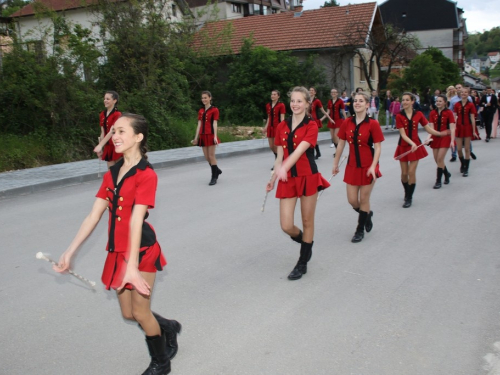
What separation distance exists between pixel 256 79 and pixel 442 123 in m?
18.7

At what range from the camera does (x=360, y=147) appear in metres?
6.80

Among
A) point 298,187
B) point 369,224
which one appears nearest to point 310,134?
point 298,187

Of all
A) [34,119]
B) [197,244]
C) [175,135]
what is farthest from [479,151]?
[34,119]

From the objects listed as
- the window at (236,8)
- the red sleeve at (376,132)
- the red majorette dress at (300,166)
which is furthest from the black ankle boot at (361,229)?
the window at (236,8)

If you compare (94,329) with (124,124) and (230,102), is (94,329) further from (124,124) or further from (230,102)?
(230,102)

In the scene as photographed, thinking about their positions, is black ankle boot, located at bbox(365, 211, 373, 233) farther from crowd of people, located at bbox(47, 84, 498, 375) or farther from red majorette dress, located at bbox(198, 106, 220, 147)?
red majorette dress, located at bbox(198, 106, 220, 147)

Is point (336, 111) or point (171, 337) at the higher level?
point (336, 111)

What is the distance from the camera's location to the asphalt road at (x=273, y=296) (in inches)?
152

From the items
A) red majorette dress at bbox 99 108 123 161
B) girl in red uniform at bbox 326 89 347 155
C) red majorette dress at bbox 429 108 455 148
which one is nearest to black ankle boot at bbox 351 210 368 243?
red majorette dress at bbox 429 108 455 148

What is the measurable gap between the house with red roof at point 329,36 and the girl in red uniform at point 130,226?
2803 centimetres

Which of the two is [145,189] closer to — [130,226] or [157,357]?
[130,226]

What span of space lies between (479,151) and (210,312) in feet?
44.5

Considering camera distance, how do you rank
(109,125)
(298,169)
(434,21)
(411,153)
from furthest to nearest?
1. (434,21)
2. (109,125)
3. (411,153)
4. (298,169)

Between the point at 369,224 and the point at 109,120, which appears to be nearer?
the point at 369,224
